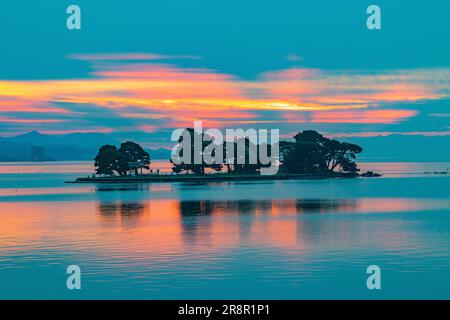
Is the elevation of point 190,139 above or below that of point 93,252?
above

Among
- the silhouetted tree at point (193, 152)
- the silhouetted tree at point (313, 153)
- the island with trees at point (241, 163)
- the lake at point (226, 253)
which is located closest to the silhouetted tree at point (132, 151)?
the island with trees at point (241, 163)

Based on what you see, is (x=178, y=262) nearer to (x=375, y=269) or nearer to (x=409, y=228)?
(x=375, y=269)

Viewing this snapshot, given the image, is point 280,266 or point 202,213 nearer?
point 280,266

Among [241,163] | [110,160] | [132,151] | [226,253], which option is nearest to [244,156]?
[241,163]

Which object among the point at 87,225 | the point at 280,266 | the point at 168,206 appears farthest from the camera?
the point at 168,206

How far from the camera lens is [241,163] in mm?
166500

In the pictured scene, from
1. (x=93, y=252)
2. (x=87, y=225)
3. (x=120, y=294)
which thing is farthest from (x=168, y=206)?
(x=120, y=294)

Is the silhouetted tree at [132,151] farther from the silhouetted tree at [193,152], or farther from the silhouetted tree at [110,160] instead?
the silhouetted tree at [193,152]

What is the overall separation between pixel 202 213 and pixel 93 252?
27.9m

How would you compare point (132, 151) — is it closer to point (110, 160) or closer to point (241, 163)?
point (110, 160)

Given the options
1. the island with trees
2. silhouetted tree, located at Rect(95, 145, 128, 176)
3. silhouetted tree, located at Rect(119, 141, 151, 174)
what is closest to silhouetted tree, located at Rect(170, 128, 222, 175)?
the island with trees

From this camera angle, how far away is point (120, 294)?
28750 millimetres

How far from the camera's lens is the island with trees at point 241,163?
150250mm

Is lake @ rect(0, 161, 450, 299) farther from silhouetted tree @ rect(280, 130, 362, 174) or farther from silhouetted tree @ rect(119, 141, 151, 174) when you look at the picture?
silhouetted tree @ rect(280, 130, 362, 174)
